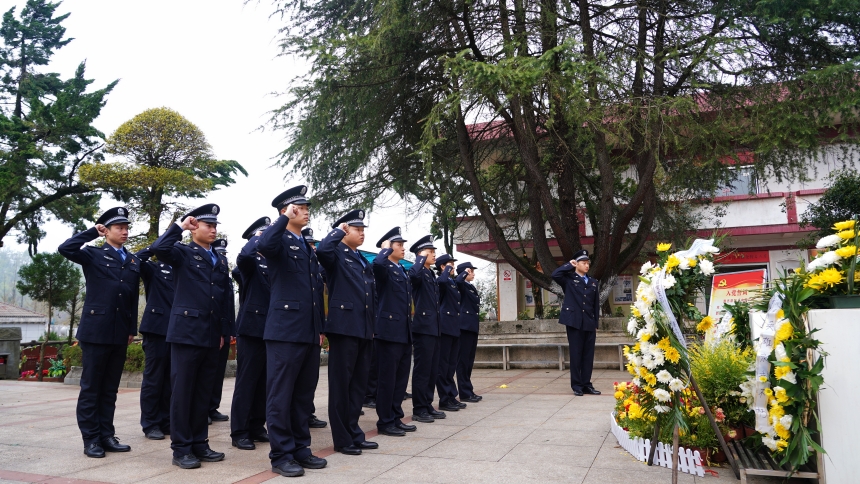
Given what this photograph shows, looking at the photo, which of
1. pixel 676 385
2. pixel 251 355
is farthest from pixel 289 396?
pixel 676 385

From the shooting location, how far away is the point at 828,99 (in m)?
9.21

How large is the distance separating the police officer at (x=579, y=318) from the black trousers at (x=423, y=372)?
2553 millimetres

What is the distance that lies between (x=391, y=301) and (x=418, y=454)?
169 cm

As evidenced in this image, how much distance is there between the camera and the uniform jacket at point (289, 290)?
15.4ft

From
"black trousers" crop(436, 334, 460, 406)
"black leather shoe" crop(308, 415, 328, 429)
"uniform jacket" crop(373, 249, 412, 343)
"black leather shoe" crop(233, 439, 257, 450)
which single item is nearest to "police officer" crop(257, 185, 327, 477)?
"black leather shoe" crop(233, 439, 257, 450)

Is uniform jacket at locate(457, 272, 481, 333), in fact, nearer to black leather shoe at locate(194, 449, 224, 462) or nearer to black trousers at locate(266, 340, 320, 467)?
black trousers at locate(266, 340, 320, 467)

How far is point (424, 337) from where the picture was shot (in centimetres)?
713

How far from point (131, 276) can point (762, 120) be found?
9074 millimetres

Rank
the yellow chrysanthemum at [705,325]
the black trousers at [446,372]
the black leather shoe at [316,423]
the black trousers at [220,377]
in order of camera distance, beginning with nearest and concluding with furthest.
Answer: the yellow chrysanthemum at [705,325], the black leather shoe at [316,423], the black trousers at [220,377], the black trousers at [446,372]

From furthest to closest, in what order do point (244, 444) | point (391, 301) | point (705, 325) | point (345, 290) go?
1. point (391, 301)
2. point (244, 444)
3. point (345, 290)
4. point (705, 325)

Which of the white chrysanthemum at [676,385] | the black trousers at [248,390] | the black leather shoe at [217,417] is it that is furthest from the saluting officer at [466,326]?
the white chrysanthemum at [676,385]

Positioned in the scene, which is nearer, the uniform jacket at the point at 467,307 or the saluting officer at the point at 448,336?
the saluting officer at the point at 448,336

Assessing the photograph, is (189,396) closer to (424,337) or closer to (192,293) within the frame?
(192,293)

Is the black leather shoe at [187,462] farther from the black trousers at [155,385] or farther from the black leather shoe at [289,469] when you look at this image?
the black trousers at [155,385]
